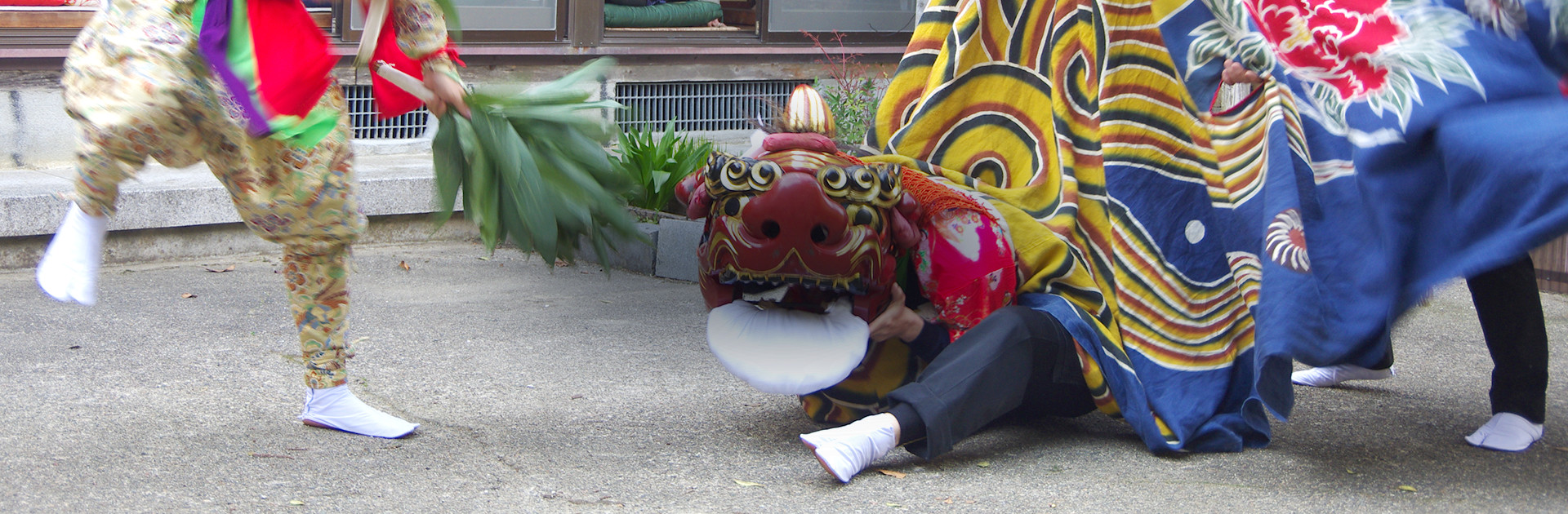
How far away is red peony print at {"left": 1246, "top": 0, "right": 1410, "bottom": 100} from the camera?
2738 mm

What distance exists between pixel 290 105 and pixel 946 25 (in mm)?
1644

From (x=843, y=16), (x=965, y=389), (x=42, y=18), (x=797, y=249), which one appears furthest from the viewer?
(x=843, y=16)

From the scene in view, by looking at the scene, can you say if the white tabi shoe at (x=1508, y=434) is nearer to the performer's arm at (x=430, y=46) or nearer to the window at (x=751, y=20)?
the performer's arm at (x=430, y=46)

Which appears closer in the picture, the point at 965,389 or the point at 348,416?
the point at 965,389

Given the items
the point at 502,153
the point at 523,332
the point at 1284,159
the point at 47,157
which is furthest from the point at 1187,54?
the point at 47,157

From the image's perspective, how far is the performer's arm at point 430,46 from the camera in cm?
290

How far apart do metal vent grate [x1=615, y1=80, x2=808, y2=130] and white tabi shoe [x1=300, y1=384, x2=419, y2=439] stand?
148 inches

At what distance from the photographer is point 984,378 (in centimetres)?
281

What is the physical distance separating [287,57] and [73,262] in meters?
0.60

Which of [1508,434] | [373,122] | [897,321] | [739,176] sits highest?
[739,176]

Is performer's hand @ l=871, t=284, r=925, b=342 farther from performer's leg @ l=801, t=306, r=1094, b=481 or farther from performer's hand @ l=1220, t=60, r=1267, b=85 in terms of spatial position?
performer's hand @ l=1220, t=60, r=1267, b=85

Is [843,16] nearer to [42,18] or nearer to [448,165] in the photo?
[42,18]

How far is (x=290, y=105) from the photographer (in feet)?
8.98

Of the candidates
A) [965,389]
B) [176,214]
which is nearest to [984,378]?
[965,389]
